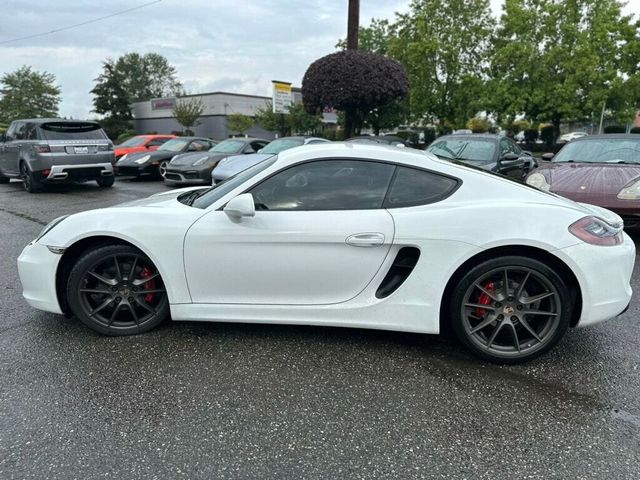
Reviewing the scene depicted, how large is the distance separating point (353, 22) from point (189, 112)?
24.8m

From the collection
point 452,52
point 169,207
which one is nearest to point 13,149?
point 169,207

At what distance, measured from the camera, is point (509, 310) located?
9.09ft

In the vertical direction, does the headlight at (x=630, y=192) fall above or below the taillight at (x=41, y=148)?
below

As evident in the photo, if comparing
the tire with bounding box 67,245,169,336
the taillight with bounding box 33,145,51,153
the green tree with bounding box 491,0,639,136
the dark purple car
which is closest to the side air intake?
the tire with bounding box 67,245,169,336

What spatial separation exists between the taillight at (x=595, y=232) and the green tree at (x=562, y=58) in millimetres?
24066

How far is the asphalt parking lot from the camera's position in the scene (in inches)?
78.1

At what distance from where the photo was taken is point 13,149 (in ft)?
35.2

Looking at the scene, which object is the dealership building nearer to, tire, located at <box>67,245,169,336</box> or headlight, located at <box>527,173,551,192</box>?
headlight, located at <box>527,173,551,192</box>

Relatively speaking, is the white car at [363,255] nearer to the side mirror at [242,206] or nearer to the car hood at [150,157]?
the side mirror at [242,206]

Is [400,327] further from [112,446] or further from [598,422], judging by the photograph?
[112,446]

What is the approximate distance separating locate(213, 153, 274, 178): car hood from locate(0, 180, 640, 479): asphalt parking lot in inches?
250

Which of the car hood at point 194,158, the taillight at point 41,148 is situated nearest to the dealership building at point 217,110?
the car hood at point 194,158

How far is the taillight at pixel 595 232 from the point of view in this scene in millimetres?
2672

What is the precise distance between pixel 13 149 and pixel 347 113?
44.8 ft
